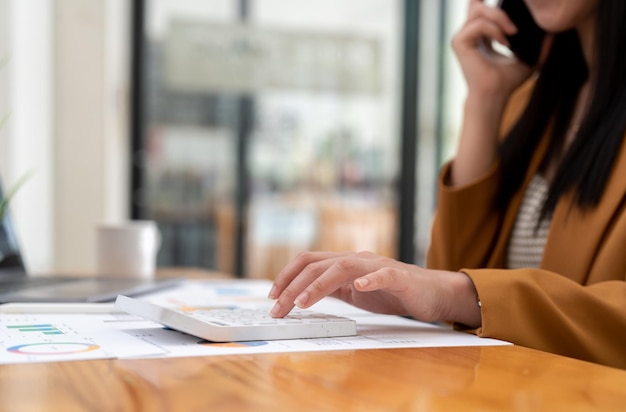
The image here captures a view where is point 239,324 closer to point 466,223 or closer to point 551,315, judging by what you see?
point 551,315

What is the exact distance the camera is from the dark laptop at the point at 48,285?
96 cm

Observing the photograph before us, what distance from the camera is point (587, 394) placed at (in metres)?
0.49

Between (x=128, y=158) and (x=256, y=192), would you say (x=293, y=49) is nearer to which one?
(x=256, y=192)

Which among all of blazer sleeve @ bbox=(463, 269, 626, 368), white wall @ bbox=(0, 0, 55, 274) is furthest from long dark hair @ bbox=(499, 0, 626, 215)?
white wall @ bbox=(0, 0, 55, 274)

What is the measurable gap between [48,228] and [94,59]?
2.48ft

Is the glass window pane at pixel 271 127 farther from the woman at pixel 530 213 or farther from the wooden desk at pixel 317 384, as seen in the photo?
the wooden desk at pixel 317 384

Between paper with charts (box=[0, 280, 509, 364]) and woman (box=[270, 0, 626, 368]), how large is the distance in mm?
43

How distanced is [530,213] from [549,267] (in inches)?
6.4

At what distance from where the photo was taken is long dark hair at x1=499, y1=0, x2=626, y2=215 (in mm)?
1187

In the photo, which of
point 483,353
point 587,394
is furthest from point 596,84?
point 587,394

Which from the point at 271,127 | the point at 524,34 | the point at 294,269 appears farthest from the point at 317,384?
the point at 271,127

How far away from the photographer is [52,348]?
61cm

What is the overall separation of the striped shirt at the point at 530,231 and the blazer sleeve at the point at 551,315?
1.53ft

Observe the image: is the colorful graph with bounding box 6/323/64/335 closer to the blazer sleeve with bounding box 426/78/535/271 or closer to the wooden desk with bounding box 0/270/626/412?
the wooden desk with bounding box 0/270/626/412
